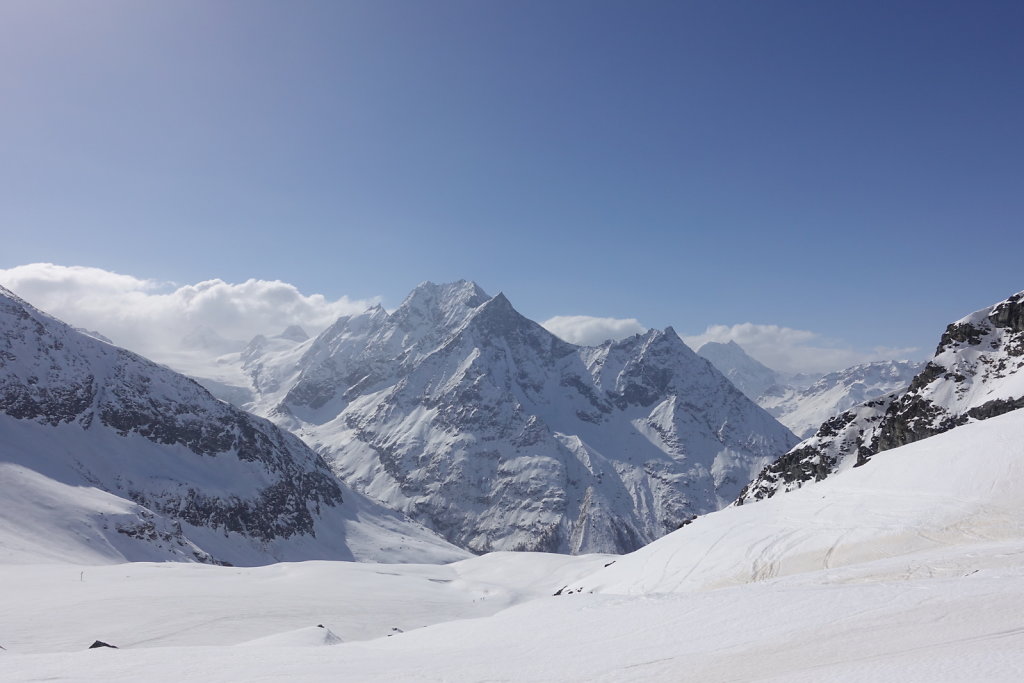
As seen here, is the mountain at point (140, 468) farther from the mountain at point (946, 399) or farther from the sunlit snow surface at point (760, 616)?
the mountain at point (946, 399)

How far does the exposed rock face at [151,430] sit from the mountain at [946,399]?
5620 inches

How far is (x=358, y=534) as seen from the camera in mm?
188875

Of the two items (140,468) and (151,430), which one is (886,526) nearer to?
(140,468)

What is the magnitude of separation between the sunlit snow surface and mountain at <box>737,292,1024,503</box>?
40605 mm

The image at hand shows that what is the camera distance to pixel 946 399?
64312 millimetres

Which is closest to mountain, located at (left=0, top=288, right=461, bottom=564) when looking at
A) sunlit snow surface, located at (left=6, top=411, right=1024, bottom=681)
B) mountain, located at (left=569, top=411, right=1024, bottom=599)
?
sunlit snow surface, located at (left=6, top=411, right=1024, bottom=681)

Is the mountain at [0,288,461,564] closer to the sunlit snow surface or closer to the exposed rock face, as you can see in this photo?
the exposed rock face

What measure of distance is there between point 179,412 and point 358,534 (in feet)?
227

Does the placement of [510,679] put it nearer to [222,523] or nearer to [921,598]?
[921,598]

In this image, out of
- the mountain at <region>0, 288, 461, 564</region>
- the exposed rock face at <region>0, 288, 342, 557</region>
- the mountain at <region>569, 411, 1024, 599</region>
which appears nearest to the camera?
the mountain at <region>569, 411, 1024, 599</region>

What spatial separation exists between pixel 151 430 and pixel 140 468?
17.5 meters

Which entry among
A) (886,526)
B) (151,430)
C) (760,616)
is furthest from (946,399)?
(151,430)

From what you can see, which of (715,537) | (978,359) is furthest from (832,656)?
(978,359)

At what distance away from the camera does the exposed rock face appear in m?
152
